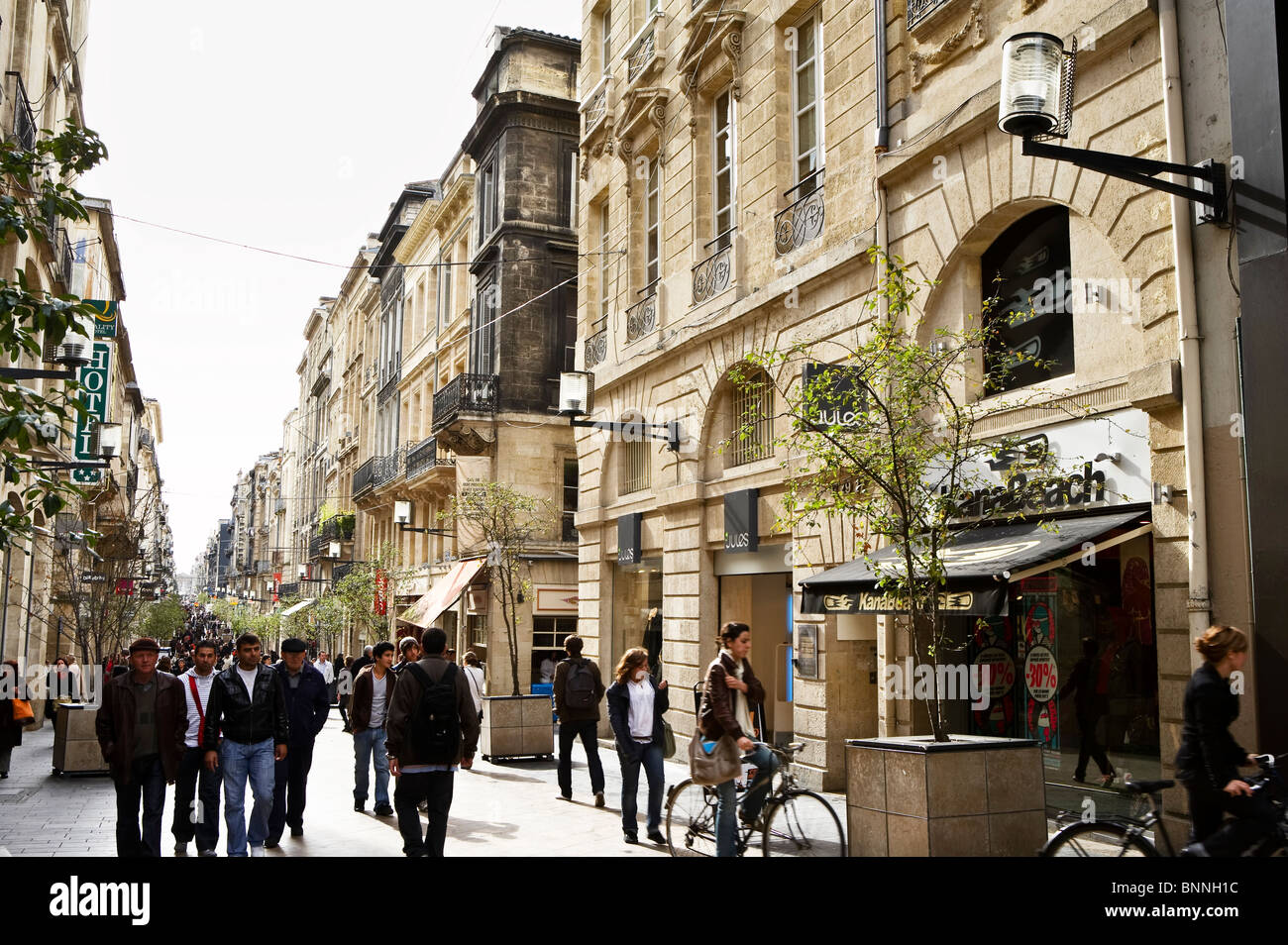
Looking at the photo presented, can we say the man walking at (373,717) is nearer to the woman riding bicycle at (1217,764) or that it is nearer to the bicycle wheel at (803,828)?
the bicycle wheel at (803,828)

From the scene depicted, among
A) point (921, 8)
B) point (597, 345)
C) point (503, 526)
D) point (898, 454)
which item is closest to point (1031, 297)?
point (898, 454)

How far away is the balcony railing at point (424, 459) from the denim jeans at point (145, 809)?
22398 millimetres

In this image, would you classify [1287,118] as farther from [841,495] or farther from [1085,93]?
[841,495]

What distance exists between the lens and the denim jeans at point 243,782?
849 cm

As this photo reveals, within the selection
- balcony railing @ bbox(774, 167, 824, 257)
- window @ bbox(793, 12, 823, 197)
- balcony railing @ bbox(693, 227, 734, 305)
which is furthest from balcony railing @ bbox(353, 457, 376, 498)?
window @ bbox(793, 12, 823, 197)

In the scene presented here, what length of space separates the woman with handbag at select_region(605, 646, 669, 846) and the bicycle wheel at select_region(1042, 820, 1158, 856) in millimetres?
4200

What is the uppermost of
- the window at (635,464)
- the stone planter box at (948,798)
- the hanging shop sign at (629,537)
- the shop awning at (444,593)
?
the window at (635,464)

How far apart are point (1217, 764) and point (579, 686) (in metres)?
7.62

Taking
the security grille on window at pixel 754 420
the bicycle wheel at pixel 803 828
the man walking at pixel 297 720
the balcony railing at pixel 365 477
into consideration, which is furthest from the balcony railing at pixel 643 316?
the balcony railing at pixel 365 477

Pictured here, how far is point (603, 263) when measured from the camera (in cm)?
2119

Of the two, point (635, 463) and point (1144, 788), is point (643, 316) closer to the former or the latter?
point (635, 463)

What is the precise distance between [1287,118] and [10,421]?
850cm

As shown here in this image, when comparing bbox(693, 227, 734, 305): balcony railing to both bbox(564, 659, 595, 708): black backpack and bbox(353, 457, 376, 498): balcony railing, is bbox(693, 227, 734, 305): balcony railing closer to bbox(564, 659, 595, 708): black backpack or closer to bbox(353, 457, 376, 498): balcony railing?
bbox(564, 659, 595, 708): black backpack

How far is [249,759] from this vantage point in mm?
8664
